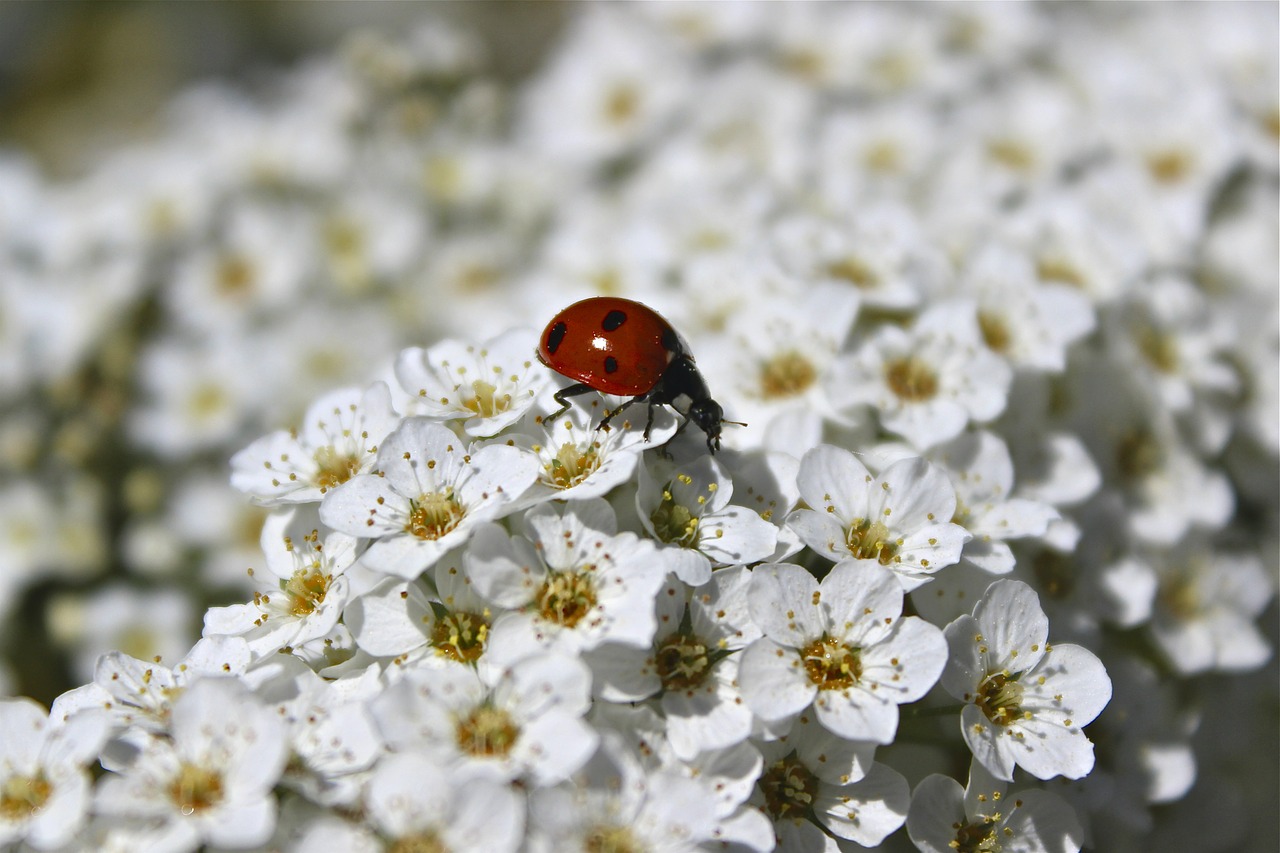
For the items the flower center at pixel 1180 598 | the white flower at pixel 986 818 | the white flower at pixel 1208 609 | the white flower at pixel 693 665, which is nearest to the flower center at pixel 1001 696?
the white flower at pixel 986 818

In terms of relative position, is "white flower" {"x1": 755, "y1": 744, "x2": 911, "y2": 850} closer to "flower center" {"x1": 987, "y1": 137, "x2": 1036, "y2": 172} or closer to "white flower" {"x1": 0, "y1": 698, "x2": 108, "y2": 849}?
"white flower" {"x1": 0, "y1": 698, "x2": 108, "y2": 849}

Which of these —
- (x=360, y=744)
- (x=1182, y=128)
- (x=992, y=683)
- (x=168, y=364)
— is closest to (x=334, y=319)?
(x=168, y=364)

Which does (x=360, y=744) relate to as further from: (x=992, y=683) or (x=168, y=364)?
(x=168, y=364)

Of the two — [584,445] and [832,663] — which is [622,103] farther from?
[832,663]

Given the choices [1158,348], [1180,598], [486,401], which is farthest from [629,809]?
[1158,348]

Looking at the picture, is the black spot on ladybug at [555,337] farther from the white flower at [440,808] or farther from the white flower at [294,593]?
the white flower at [440,808]

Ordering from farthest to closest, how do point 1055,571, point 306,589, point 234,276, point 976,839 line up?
point 234,276
point 1055,571
point 306,589
point 976,839
